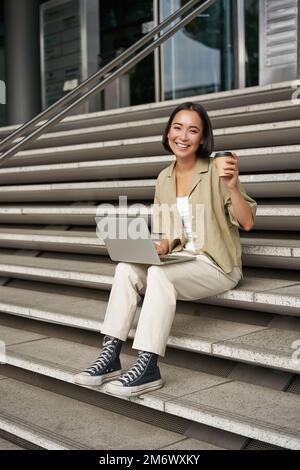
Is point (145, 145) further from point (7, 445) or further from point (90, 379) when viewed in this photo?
point (7, 445)

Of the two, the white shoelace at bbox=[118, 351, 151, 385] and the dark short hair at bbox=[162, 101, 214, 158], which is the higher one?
Result: the dark short hair at bbox=[162, 101, 214, 158]

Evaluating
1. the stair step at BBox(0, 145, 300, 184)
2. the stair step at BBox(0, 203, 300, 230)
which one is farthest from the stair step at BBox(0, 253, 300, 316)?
the stair step at BBox(0, 145, 300, 184)

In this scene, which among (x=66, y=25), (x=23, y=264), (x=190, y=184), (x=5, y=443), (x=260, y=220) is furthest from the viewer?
(x=66, y=25)

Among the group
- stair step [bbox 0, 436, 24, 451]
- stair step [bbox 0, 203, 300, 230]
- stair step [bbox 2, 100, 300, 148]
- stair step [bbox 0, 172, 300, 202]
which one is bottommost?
stair step [bbox 0, 436, 24, 451]

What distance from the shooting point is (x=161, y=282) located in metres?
2.48

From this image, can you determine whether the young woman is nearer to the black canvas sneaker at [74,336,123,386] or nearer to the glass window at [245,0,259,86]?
the black canvas sneaker at [74,336,123,386]

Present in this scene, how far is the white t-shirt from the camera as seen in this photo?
280cm

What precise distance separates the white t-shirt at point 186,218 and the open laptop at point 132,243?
0.51 feet

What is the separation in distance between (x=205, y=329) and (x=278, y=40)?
475 centimetres

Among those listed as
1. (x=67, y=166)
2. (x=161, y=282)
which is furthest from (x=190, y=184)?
(x=67, y=166)

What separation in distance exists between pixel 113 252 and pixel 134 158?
170cm

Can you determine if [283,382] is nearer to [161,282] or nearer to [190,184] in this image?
[161,282]

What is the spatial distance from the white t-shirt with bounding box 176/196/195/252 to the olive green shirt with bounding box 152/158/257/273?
16mm

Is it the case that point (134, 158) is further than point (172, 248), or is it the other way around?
point (134, 158)
